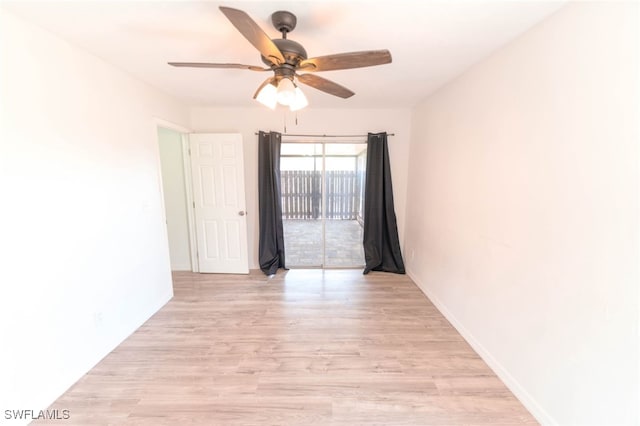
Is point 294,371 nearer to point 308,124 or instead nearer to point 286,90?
point 286,90

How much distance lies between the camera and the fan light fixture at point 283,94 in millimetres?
1489

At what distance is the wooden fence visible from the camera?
4211 millimetres

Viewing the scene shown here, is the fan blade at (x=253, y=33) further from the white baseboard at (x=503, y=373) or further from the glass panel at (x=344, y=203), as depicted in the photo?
the white baseboard at (x=503, y=373)

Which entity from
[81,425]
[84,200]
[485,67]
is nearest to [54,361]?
[81,425]

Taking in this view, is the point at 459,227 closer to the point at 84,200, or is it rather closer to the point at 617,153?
the point at 617,153

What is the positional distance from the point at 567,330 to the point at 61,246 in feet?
10.2

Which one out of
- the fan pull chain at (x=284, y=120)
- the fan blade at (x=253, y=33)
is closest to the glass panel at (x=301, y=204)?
the fan pull chain at (x=284, y=120)

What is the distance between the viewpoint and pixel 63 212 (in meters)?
1.72

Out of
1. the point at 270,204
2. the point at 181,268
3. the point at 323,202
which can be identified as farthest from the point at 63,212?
the point at 323,202

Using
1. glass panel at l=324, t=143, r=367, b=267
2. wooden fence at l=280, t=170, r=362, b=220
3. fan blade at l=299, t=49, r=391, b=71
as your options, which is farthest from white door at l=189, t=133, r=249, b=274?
fan blade at l=299, t=49, r=391, b=71

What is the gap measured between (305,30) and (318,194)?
3.05 metres

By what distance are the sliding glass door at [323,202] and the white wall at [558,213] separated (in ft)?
6.19

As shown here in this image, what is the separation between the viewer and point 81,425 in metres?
1.51

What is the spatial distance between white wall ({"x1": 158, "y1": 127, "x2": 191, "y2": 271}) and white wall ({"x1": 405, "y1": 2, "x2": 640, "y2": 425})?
349 cm
